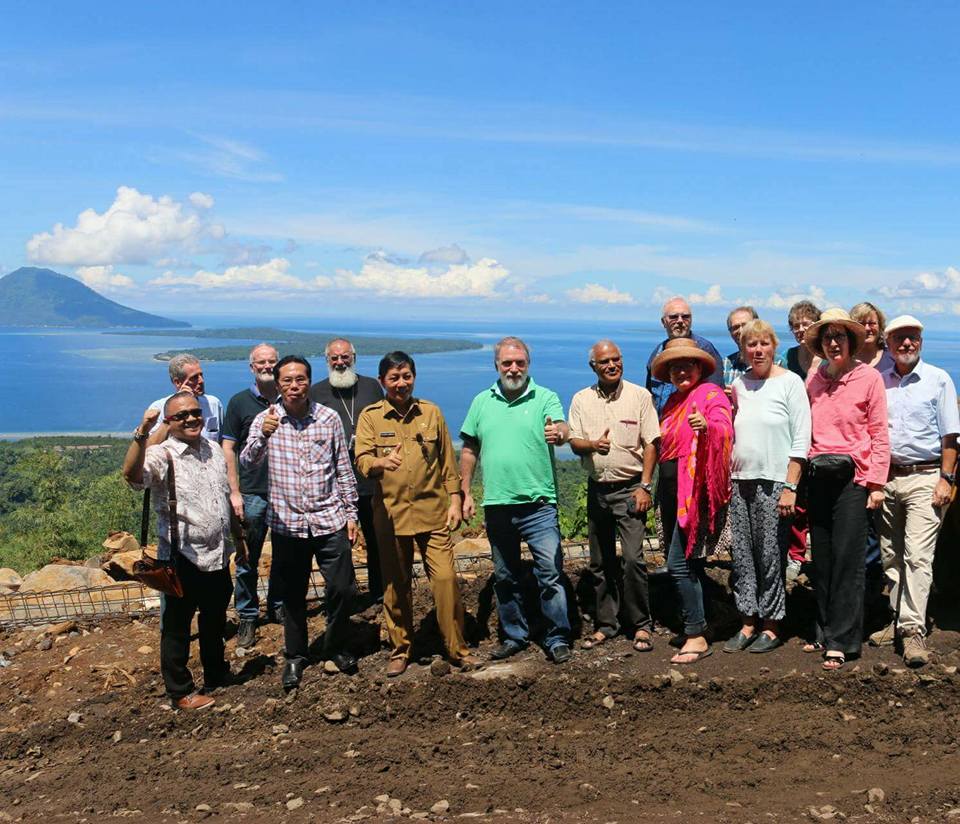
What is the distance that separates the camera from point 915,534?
5.23 m

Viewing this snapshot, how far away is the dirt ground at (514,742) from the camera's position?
159 inches

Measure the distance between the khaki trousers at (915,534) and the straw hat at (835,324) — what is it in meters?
0.92

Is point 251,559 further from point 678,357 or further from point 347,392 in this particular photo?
point 678,357

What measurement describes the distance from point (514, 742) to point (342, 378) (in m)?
2.77

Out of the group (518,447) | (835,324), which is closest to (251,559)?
(518,447)

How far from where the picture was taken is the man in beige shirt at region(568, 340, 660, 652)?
5.32 meters

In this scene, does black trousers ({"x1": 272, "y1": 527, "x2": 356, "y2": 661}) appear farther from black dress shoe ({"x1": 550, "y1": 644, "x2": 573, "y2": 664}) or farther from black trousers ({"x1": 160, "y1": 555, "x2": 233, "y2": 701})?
black dress shoe ({"x1": 550, "y1": 644, "x2": 573, "y2": 664})

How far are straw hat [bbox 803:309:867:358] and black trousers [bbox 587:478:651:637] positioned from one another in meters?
1.39

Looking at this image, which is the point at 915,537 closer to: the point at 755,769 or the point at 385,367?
the point at 755,769

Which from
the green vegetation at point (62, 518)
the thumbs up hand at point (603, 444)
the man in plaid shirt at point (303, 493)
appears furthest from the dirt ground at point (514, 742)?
the green vegetation at point (62, 518)

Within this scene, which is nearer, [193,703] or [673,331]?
[193,703]

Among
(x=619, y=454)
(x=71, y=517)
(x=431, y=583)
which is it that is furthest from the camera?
(x=71, y=517)

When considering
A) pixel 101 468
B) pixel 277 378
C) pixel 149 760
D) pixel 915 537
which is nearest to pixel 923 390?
pixel 915 537

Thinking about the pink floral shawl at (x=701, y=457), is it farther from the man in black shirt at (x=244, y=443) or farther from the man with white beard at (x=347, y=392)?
the man in black shirt at (x=244, y=443)
